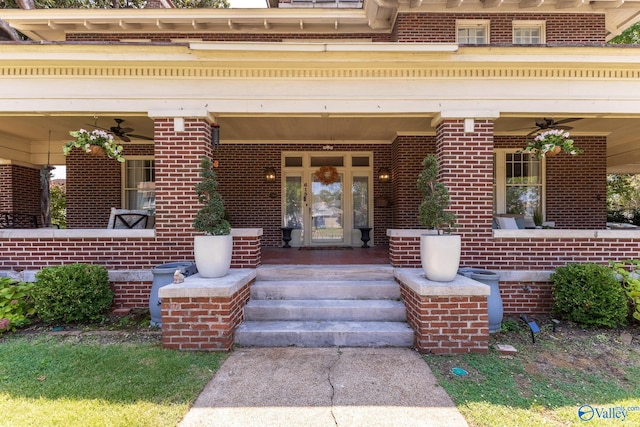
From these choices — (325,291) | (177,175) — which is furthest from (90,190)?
(325,291)

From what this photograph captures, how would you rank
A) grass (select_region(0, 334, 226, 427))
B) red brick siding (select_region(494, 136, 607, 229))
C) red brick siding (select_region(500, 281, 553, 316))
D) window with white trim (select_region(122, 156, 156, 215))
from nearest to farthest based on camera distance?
grass (select_region(0, 334, 226, 427))
red brick siding (select_region(500, 281, 553, 316))
red brick siding (select_region(494, 136, 607, 229))
window with white trim (select_region(122, 156, 156, 215))

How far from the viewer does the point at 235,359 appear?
3770 millimetres

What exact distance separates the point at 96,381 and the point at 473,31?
31.3ft

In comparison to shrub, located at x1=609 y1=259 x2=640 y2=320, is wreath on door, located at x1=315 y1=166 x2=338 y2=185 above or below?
above

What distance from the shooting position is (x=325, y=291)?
499 cm

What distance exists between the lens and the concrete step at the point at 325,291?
195 inches

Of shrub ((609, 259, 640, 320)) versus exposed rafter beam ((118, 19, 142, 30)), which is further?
exposed rafter beam ((118, 19, 142, 30))

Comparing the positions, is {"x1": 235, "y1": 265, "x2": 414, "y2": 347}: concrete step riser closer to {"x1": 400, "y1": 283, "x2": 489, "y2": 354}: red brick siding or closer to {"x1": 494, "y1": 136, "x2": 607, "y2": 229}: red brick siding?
{"x1": 400, "y1": 283, "x2": 489, "y2": 354}: red brick siding

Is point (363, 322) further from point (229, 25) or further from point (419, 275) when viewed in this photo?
point (229, 25)

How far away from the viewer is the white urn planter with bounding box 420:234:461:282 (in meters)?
4.08

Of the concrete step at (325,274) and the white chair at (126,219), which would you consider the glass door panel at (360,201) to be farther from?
the white chair at (126,219)

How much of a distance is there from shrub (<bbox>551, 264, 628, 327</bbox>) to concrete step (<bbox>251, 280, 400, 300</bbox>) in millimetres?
2366

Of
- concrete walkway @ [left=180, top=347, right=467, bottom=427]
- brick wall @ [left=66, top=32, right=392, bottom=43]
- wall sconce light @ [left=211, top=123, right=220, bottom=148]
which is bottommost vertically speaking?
concrete walkway @ [left=180, top=347, right=467, bottom=427]

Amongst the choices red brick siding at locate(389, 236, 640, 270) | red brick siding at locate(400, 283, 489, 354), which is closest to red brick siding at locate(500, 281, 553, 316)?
red brick siding at locate(389, 236, 640, 270)
